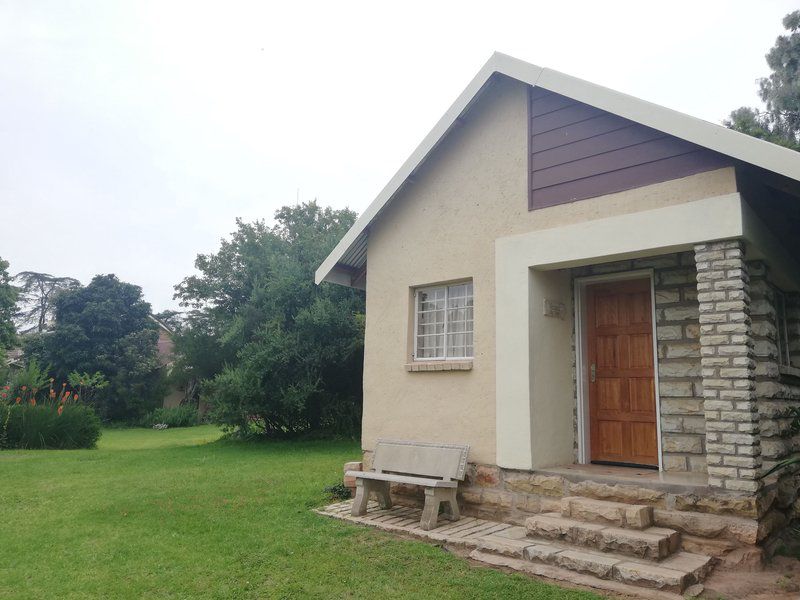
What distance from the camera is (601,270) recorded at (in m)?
7.34

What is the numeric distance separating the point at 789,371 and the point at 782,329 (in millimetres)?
843

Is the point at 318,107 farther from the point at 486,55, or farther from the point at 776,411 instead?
the point at 776,411

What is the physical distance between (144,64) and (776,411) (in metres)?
13.3

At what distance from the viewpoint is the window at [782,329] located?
7.10 m

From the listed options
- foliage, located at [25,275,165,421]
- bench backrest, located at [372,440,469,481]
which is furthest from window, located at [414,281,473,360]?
foliage, located at [25,275,165,421]

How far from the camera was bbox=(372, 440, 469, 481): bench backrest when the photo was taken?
690 centimetres

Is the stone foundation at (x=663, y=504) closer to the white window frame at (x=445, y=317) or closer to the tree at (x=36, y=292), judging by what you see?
the white window frame at (x=445, y=317)

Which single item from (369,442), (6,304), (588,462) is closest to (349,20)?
(369,442)

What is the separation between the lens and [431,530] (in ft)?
20.7

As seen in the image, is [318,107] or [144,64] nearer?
[144,64]

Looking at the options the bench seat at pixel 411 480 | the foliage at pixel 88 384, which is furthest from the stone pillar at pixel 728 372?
the foliage at pixel 88 384

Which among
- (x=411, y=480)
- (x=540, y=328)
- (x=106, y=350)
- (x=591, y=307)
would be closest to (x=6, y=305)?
(x=106, y=350)

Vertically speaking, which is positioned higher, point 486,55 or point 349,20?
point 349,20

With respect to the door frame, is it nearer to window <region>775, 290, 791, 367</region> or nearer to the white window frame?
the white window frame
